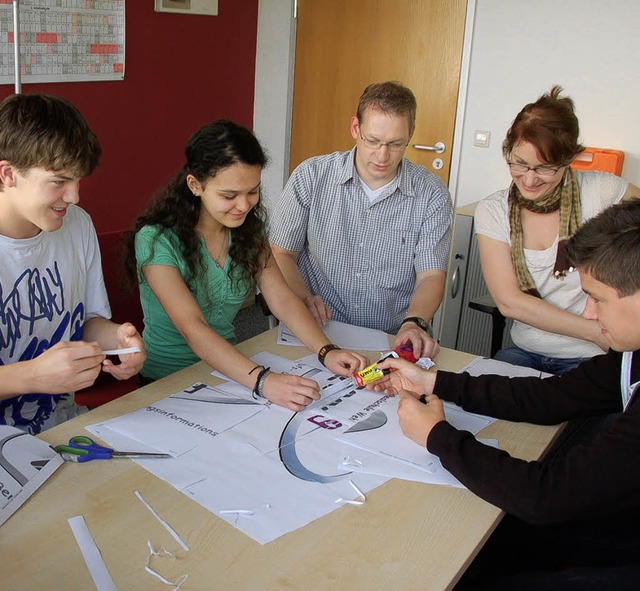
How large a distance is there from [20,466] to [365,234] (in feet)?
4.93

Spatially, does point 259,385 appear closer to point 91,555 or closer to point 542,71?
point 91,555

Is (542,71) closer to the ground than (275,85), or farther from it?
farther from it

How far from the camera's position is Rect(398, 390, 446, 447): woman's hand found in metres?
1.49

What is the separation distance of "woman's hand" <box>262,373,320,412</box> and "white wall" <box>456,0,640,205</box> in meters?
2.65

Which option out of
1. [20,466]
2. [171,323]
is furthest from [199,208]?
[20,466]

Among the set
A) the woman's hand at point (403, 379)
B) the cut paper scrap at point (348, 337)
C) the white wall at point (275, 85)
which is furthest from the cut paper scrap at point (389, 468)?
the white wall at point (275, 85)

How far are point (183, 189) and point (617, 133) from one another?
2595mm

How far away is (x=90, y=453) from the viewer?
1363 mm

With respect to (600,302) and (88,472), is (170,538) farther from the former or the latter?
(600,302)

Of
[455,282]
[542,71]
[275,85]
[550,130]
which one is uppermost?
[542,71]

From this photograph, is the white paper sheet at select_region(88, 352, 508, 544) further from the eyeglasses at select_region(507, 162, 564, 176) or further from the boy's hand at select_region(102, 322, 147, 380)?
the eyeglasses at select_region(507, 162, 564, 176)

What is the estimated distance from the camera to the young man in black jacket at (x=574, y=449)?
1277 millimetres

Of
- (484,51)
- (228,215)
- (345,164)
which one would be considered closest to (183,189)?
(228,215)

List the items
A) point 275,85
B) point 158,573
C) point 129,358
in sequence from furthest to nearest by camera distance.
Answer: point 275,85
point 129,358
point 158,573
